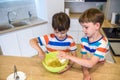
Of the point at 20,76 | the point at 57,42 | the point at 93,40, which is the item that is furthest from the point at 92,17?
the point at 20,76

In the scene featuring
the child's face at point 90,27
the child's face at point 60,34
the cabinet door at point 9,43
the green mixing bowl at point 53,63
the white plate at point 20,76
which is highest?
the child's face at point 90,27

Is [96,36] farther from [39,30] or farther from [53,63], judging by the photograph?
[39,30]

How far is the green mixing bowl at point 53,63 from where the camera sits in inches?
35.3

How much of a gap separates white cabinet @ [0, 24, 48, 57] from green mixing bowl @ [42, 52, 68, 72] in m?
1.50

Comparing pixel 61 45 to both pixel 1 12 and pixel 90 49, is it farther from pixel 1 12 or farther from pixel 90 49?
pixel 1 12

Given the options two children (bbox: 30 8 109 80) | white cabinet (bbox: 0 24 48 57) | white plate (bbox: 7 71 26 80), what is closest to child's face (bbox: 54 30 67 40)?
two children (bbox: 30 8 109 80)

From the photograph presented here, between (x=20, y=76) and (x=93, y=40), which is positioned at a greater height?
(x=93, y=40)

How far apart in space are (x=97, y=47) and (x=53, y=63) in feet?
1.13

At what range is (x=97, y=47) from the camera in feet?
3.21

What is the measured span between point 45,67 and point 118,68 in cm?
53

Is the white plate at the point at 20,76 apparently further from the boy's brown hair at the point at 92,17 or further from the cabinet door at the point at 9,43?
the cabinet door at the point at 9,43

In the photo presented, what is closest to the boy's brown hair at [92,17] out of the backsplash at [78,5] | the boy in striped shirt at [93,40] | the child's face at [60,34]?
the boy in striped shirt at [93,40]

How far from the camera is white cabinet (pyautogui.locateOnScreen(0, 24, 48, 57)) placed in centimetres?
229

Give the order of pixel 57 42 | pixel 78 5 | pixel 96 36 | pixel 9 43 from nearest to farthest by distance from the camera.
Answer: pixel 96 36
pixel 57 42
pixel 9 43
pixel 78 5
